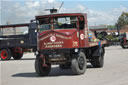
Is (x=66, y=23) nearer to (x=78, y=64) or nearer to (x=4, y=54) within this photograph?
(x=78, y=64)

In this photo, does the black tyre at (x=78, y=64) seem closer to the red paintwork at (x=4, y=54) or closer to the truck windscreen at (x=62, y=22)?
the truck windscreen at (x=62, y=22)

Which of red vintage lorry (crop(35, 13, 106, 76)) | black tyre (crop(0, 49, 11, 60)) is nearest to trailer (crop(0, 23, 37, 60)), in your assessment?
black tyre (crop(0, 49, 11, 60))

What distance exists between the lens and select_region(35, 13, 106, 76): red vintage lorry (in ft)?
42.8

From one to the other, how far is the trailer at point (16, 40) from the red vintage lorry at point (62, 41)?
44.3ft

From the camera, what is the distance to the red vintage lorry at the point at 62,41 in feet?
42.8

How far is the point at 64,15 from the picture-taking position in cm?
1344


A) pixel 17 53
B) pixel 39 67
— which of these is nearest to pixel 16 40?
pixel 17 53

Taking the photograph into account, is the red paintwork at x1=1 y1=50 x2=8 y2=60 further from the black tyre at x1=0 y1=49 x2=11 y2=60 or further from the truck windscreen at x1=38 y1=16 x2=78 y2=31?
the truck windscreen at x1=38 y1=16 x2=78 y2=31

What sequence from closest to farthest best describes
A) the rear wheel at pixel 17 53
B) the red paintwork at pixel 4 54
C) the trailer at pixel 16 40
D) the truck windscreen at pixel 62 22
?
the truck windscreen at pixel 62 22 → the trailer at pixel 16 40 → the rear wheel at pixel 17 53 → the red paintwork at pixel 4 54

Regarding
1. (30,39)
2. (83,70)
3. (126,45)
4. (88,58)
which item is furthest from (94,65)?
(126,45)

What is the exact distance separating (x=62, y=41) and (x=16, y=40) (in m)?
15.6

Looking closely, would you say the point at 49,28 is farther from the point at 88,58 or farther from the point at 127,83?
the point at 127,83

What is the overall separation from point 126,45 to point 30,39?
17742 millimetres

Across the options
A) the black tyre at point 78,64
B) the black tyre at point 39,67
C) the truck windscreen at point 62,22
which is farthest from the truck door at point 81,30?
the black tyre at point 39,67
